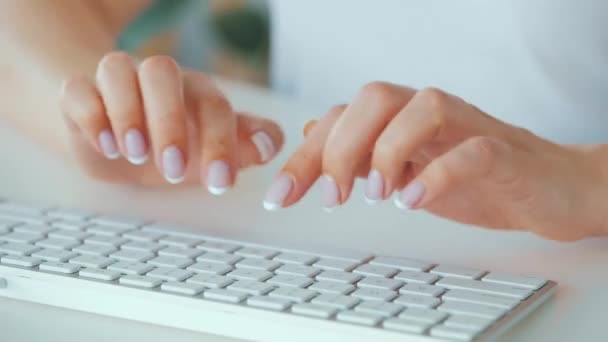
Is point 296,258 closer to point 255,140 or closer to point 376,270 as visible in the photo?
point 376,270

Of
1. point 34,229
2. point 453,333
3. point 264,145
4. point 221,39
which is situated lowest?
point 453,333

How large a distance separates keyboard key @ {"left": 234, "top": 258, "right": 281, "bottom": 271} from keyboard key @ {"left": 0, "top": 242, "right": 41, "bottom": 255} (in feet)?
0.44

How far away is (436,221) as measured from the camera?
2.42 ft

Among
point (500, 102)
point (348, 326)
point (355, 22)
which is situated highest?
point (355, 22)

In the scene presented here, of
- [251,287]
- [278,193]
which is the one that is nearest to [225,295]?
[251,287]

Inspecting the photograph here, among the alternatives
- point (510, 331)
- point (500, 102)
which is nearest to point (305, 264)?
point (510, 331)

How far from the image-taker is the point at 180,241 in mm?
642

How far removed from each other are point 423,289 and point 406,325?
68 mm

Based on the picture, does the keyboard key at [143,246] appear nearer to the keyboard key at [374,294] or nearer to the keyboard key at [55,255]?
the keyboard key at [55,255]

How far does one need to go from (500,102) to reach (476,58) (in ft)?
0.17

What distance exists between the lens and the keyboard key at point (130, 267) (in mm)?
566

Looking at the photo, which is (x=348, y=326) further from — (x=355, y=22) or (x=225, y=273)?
(x=355, y=22)

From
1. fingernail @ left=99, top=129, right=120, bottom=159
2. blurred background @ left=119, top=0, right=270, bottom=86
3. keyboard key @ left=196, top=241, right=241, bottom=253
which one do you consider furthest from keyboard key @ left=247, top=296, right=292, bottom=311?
blurred background @ left=119, top=0, right=270, bottom=86

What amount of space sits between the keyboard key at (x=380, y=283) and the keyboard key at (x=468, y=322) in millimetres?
62
